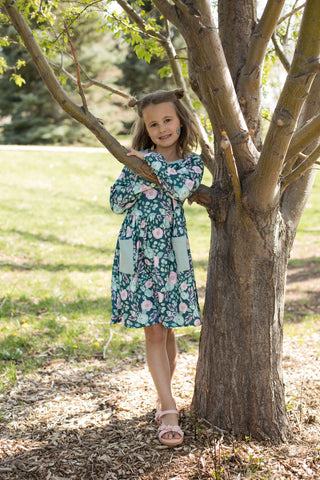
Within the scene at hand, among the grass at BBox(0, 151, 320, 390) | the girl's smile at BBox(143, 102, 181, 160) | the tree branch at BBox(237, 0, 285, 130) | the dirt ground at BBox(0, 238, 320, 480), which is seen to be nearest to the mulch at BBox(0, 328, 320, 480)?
the dirt ground at BBox(0, 238, 320, 480)

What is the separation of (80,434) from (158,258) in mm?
1026

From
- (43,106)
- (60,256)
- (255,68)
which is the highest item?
(43,106)

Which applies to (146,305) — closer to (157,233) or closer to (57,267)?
(157,233)

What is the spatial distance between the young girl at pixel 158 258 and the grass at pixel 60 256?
1313 mm

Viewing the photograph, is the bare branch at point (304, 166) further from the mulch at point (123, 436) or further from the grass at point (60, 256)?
the grass at point (60, 256)

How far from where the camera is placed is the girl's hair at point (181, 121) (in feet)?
8.27

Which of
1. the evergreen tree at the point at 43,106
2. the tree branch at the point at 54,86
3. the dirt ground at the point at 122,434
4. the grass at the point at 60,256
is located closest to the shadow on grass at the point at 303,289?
the grass at the point at 60,256

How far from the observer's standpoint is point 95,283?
19.4ft

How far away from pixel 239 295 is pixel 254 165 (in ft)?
2.05

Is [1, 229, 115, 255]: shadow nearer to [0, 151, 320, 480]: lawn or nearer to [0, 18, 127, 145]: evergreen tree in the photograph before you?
[0, 151, 320, 480]: lawn

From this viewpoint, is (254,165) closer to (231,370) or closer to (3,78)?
(231,370)

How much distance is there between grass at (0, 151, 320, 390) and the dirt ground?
0.34 m

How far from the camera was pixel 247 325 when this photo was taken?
7.77ft

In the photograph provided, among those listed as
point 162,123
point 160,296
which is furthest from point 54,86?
point 160,296
